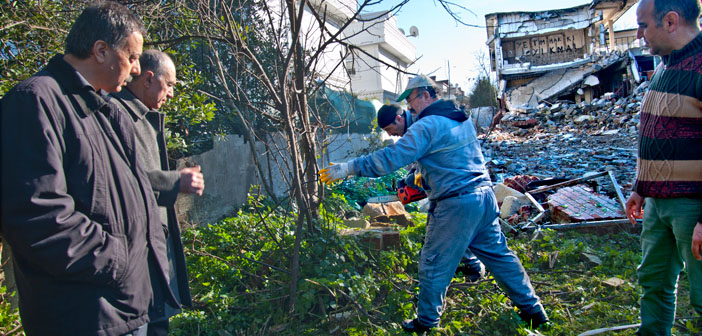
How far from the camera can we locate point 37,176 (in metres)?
1.20

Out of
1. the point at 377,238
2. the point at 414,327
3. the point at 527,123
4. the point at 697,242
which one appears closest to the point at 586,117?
the point at 527,123

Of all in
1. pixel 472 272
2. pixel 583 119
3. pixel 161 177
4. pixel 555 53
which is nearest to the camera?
pixel 161 177

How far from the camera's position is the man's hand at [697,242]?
2.03 meters

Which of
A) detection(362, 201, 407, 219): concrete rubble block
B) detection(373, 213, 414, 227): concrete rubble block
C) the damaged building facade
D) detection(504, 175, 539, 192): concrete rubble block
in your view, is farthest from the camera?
the damaged building facade

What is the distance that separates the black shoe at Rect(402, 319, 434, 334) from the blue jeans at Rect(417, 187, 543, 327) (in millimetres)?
41

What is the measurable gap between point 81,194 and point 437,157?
2.19 metres

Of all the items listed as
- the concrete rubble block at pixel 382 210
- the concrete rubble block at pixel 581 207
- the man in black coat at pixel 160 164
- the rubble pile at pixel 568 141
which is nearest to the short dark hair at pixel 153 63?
the man in black coat at pixel 160 164

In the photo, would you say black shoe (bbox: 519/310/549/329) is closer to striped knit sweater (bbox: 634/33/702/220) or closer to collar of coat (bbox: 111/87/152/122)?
striped knit sweater (bbox: 634/33/702/220)

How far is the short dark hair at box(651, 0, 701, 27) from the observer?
7.00 ft

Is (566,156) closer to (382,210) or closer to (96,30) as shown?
(382,210)

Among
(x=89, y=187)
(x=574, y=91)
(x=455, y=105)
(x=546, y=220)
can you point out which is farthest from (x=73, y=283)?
(x=574, y=91)

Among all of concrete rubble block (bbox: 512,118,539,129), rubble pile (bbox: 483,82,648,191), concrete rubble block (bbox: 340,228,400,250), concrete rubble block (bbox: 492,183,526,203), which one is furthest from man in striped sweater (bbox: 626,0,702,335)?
concrete rubble block (bbox: 512,118,539,129)

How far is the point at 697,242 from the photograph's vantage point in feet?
6.68

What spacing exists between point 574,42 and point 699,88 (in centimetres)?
2575
